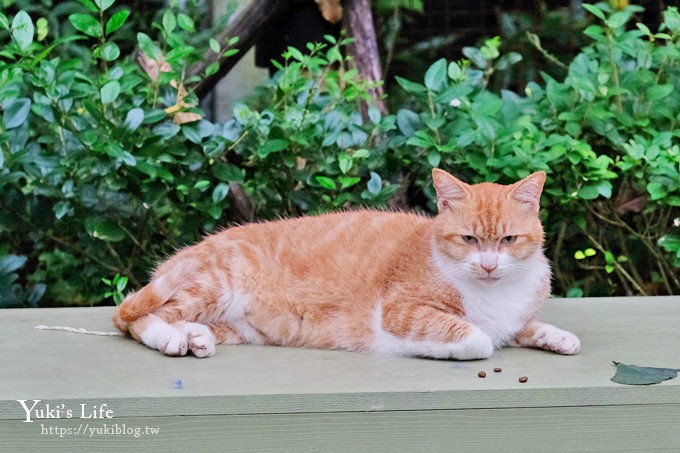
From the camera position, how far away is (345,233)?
3092 mm

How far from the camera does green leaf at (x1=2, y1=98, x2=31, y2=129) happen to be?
12.1ft

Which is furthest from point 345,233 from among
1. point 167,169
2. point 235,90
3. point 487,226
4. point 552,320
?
point 235,90

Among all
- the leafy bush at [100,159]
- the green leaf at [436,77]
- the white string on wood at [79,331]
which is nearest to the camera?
the white string on wood at [79,331]

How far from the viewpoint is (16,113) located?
3.71m

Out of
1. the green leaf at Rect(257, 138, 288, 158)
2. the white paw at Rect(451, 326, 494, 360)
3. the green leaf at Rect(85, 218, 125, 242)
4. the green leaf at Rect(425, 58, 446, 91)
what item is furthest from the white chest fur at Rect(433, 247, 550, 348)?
the green leaf at Rect(85, 218, 125, 242)

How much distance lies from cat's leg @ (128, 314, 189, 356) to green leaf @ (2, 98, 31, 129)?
1173 millimetres

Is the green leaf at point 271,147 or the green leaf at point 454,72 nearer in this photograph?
the green leaf at point 271,147

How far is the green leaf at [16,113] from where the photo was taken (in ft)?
12.1

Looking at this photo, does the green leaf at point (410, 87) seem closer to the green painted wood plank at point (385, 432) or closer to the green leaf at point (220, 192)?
the green leaf at point (220, 192)

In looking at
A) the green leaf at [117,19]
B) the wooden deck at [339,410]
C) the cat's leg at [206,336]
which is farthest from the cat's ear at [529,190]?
the green leaf at [117,19]

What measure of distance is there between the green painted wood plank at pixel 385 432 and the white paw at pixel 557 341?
1.38 ft

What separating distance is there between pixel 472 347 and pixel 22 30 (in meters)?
2.12

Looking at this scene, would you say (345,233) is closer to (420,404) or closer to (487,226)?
(487,226)

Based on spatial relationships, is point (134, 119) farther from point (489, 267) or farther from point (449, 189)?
point (489, 267)
